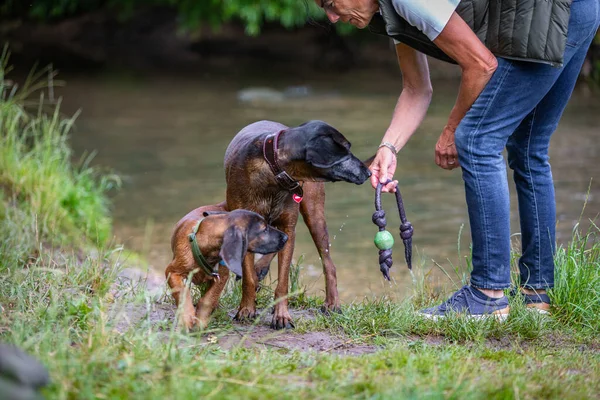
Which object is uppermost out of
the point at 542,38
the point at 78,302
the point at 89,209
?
the point at 542,38

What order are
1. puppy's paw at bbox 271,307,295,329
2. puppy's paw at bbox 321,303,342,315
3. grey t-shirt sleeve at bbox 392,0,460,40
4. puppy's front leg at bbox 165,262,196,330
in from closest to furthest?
1. grey t-shirt sleeve at bbox 392,0,460,40
2. puppy's front leg at bbox 165,262,196,330
3. puppy's paw at bbox 271,307,295,329
4. puppy's paw at bbox 321,303,342,315

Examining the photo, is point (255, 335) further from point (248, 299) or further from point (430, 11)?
point (430, 11)

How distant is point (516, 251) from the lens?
17.2 ft

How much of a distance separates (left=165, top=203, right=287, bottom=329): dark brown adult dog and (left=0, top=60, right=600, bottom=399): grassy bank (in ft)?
0.46

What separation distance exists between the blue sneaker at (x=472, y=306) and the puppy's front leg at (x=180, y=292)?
126cm

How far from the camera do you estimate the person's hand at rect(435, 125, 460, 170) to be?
4340 mm

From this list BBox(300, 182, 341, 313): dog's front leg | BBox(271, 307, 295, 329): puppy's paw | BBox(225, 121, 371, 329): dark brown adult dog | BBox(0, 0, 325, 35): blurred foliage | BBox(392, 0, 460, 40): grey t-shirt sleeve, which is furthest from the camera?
BBox(0, 0, 325, 35): blurred foliage

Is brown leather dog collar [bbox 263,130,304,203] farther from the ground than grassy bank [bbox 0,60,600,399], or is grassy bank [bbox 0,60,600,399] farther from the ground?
brown leather dog collar [bbox 263,130,304,203]

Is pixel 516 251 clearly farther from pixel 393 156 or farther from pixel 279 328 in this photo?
pixel 279 328

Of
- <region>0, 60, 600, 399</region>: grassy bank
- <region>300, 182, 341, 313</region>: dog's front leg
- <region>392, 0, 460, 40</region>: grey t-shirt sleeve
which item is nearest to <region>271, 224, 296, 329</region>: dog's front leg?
<region>0, 60, 600, 399</region>: grassy bank

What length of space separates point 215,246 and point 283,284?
580mm

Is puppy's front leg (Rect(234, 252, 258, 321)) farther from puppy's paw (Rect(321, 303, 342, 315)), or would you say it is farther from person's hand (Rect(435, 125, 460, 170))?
person's hand (Rect(435, 125, 460, 170))

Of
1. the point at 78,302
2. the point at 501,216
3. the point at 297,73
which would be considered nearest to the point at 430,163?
the point at 501,216

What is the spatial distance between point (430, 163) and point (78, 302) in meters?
6.78
